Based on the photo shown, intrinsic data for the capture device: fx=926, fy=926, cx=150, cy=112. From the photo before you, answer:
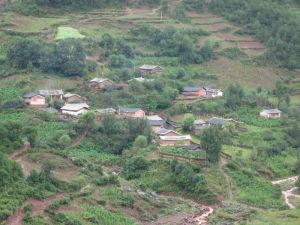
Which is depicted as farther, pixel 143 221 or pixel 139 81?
pixel 139 81

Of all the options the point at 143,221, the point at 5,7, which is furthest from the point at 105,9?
the point at 143,221

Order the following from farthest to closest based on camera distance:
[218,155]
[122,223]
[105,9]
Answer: [105,9] < [218,155] < [122,223]

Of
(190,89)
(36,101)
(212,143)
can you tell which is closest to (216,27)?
(190,89)

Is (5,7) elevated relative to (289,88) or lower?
elevated

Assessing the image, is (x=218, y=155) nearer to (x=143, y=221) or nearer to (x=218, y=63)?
(x=143, y=221)

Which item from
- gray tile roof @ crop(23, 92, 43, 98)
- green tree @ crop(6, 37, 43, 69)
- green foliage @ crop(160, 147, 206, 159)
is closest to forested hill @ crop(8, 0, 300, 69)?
green tree @ crop(6, 37, 43, 69)

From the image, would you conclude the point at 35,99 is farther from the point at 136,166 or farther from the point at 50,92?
the point at 136,166
